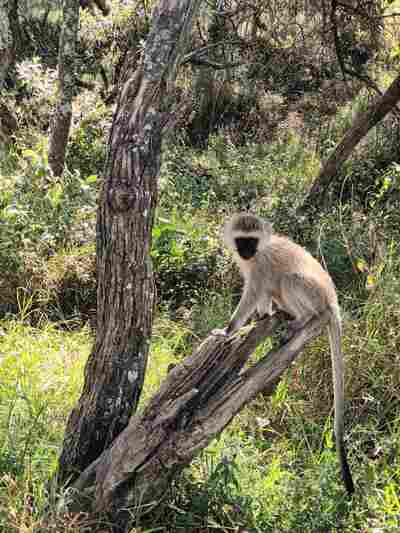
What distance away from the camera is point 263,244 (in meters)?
3.90

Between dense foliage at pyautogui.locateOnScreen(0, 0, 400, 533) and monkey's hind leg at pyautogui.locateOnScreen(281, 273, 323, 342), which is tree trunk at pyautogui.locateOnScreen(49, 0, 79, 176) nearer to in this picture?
dense foliage at pyautogui.locateOnScreen(0, 0, 400, 533)

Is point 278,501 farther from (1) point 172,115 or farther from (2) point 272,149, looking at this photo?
(2) point 272,149

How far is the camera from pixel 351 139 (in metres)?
6.46

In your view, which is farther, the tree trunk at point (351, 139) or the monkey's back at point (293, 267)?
the tree trunk at point (351, 139)

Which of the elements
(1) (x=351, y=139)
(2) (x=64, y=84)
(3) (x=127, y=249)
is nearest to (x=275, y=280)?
(3) (x=127, y=249)

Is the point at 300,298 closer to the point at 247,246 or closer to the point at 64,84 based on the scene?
the point at 247,246

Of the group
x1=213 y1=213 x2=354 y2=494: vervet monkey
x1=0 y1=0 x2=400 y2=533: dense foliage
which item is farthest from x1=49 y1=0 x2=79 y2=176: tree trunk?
x1=213 y1=213 x2=354 y2=494: vervet monkey

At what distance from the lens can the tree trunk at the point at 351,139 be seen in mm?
6371

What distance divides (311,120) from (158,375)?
6.75 metres

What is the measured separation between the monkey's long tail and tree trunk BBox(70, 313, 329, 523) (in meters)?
0.51

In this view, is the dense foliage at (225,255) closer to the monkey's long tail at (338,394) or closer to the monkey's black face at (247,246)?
the monkey's long tail at (338,394)

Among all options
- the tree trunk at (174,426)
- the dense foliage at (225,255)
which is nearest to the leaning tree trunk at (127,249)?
the tree trunk at (174,426)

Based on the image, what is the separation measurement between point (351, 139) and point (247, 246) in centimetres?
330

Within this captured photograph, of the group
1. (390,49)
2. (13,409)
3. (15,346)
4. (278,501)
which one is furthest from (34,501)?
(390,49)
